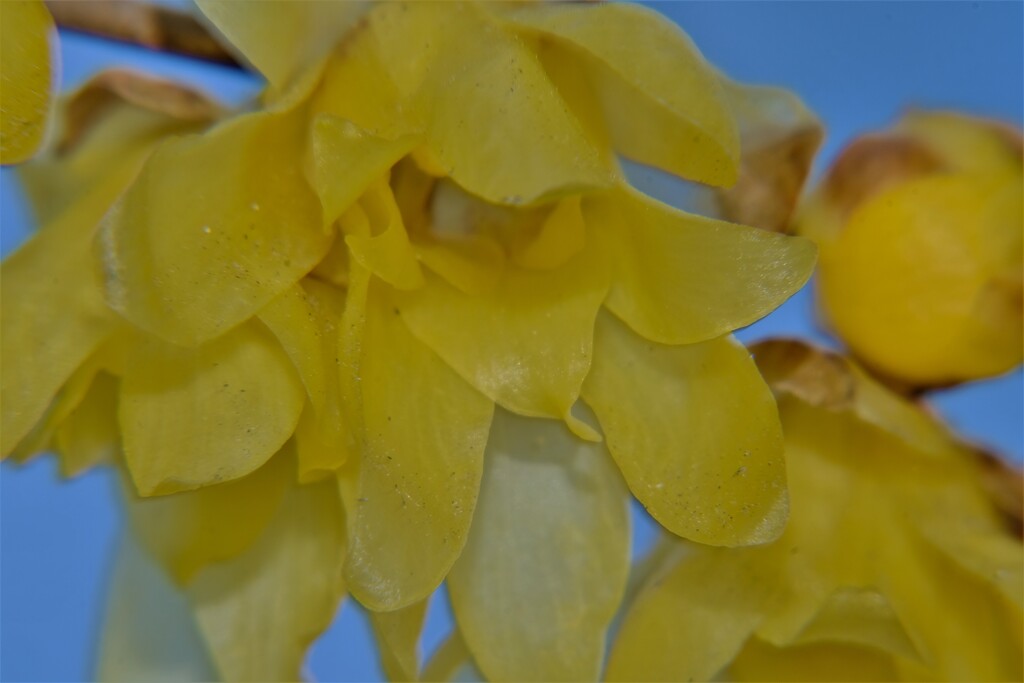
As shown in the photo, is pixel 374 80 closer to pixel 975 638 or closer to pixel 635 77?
pixel 635 77

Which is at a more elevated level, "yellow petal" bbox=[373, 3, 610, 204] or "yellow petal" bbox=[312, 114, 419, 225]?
"yellow petal" bbox=[373, 3, 610, 204]

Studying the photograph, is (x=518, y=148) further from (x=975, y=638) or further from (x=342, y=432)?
(x=975, y=638)

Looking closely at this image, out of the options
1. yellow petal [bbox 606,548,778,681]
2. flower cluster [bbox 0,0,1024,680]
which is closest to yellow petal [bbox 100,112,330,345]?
flower cluster [bbox 0,0,1024,680]

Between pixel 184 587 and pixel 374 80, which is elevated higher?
pixel 374 80

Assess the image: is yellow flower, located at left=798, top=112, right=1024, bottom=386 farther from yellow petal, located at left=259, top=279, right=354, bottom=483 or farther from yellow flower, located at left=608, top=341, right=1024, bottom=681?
yellow petal, located at left=259, top=279, right=354, bottom=483

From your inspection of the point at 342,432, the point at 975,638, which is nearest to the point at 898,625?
the point at 975,638

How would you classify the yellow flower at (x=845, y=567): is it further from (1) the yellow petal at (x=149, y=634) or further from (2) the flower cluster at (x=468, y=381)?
(1) the yellow petal at (x=149, y=634)
